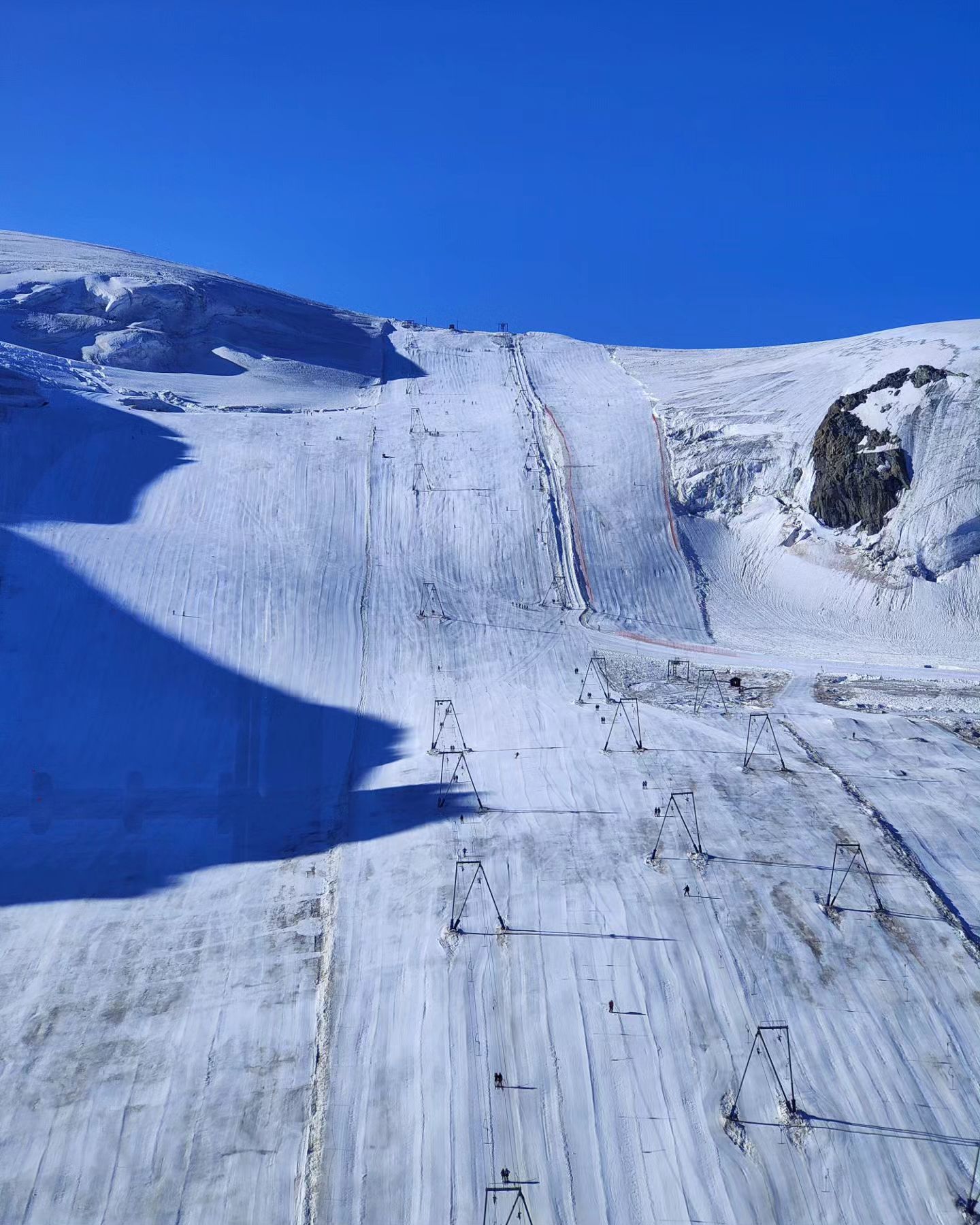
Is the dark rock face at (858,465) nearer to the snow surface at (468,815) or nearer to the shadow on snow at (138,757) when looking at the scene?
the snow surface at (468,815)

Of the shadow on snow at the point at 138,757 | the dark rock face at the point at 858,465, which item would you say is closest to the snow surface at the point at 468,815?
the shadow on snow at the point at 138,757

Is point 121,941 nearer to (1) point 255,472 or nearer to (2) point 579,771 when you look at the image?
(2) point 579,771

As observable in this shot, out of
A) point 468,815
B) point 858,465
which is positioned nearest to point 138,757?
point 468,815

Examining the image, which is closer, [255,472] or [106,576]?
[106,576]

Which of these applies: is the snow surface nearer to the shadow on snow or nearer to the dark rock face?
the shadow on snow

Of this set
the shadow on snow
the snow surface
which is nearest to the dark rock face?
the snow surface

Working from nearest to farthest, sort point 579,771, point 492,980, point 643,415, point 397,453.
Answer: point 492,980, point 579,771, point 397,453, point 643,415

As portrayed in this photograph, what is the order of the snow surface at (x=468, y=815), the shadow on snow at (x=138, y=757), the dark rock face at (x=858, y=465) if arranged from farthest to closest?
the dark rock face at (x=858, y=465) → the shadow on snow at (x=138, y=757) → the snow surface at (x=468, y=815)

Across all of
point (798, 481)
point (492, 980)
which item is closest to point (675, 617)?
point (798, 481)
